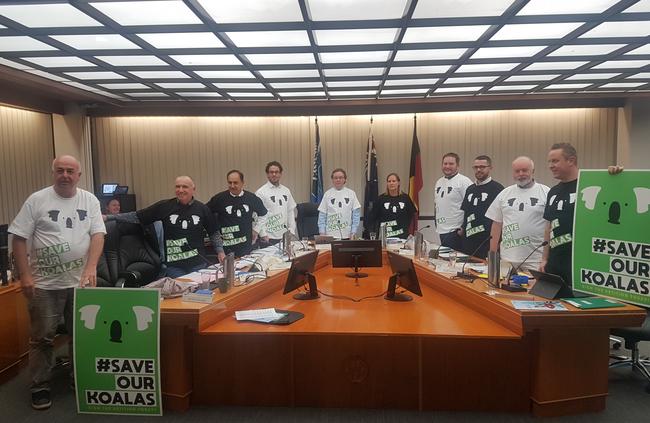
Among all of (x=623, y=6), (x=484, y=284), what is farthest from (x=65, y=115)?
(x=623, y=6)

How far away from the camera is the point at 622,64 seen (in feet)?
17.0

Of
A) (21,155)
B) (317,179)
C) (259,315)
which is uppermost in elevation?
(21,155)

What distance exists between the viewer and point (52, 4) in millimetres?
3195

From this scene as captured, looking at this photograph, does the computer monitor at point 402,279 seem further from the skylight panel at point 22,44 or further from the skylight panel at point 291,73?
the skylight panel at point 22,44

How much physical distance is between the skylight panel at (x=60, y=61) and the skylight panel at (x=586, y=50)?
219 inches

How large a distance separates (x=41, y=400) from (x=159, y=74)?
4170 mm

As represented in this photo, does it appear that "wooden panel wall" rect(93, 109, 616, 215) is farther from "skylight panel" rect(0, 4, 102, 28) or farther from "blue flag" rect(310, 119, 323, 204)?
"skylight panel" rect(0, 4, 102, 28)

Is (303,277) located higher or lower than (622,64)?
lower

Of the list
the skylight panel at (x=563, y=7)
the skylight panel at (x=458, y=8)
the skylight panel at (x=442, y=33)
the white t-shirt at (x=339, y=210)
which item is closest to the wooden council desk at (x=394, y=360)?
the skylight panel at (x=458, y=8)

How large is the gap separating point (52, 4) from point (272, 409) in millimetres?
3502

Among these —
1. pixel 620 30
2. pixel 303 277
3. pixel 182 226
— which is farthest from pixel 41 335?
pixel 620 30

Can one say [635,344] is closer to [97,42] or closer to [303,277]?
[303,277]

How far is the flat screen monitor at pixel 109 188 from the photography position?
7.42 meters

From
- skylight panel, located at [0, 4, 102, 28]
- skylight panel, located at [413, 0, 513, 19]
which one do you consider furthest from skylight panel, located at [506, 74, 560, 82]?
skylight panel, located at [0, 4, 102, 28]
